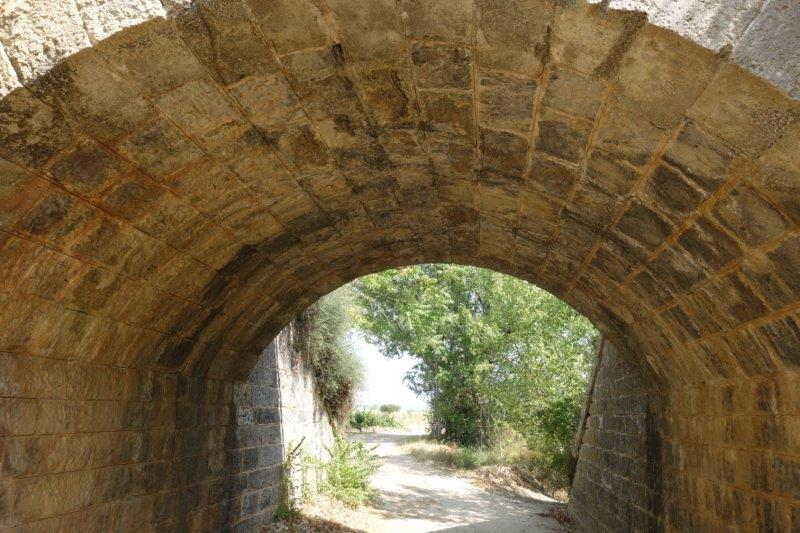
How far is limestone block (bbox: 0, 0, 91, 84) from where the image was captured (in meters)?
2.31

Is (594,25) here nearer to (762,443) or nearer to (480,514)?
(762,443)

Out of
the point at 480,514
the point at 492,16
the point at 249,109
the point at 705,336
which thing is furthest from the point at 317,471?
Result: the point at 492,16

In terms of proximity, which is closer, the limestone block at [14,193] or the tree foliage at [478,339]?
the limestone block at [14,193]

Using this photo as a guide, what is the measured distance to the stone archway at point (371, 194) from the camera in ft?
7.72

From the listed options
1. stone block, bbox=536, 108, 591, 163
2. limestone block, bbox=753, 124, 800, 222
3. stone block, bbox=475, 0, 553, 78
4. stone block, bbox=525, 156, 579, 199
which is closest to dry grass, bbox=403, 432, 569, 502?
stone block, bbox=525, 156, 579, 199

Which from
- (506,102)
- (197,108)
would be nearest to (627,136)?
(506,102)

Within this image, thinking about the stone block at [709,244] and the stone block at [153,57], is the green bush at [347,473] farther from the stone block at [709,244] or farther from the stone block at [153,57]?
the stone block at [153,57]

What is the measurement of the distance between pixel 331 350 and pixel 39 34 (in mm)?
9934

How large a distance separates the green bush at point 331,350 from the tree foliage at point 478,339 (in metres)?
5.60

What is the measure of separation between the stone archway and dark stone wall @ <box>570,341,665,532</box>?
0.81ft

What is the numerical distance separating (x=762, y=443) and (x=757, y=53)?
103 inches

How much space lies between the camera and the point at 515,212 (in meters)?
4.51

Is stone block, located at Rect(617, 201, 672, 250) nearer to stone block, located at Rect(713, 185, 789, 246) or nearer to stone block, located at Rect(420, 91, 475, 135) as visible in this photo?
stone block, located at Rect(713, 185, 789, 246)

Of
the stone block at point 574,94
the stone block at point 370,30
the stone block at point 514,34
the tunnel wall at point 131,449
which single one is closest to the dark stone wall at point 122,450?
the tunnel wall at point 131,449
